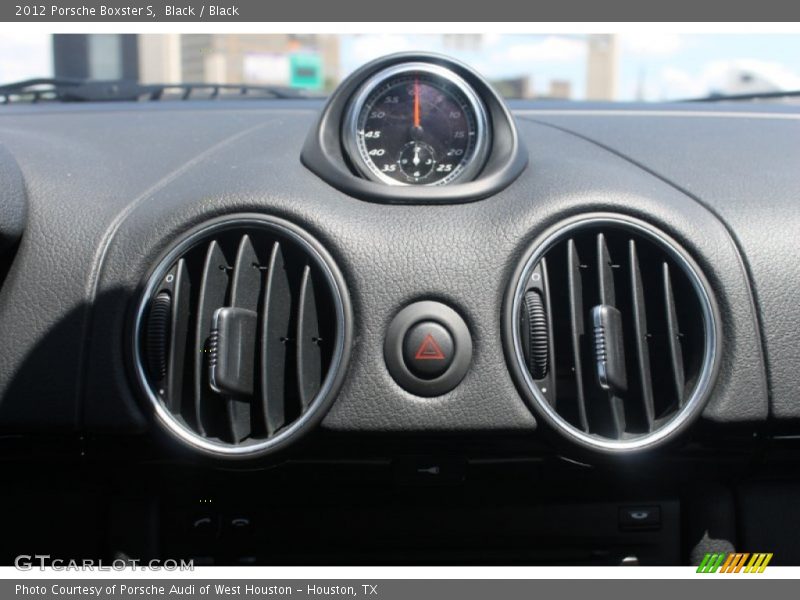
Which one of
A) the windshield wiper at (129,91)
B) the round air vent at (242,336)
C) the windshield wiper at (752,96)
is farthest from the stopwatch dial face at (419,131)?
the windshield wiper at (752,96)

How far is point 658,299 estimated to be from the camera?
2605 mm

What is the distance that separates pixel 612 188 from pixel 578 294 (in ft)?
1.13

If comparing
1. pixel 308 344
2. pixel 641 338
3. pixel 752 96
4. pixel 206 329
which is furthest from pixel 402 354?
pixel 752 96

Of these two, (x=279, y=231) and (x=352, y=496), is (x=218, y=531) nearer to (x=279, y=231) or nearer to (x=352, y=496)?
(x=352, y=496)

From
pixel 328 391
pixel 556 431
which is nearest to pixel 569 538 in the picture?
pixel 556 431

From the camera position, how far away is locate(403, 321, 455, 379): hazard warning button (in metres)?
2.46

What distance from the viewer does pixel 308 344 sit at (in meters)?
2.54

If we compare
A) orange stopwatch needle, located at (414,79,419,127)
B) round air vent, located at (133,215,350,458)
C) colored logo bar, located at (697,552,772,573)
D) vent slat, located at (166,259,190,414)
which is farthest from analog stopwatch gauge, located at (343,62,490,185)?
colored logo bar, located at (697,552,772,573)

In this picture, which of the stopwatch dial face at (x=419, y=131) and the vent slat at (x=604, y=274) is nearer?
the vent slat at (x=604, y=274)

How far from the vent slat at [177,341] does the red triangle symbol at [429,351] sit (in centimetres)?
67

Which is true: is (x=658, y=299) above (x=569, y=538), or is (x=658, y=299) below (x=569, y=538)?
above

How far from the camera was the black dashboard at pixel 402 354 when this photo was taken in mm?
2486

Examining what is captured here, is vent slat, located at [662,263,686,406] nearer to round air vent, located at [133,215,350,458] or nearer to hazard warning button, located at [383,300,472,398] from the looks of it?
hazard warning button, located at [383,300,472,398]

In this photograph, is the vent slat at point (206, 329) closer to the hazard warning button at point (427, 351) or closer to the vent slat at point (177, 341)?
the vent slat at point (177, 341)
